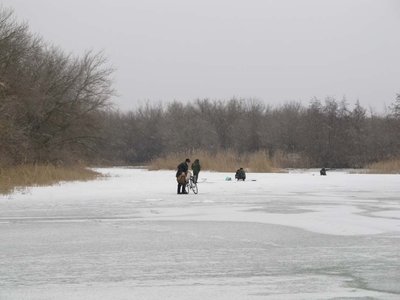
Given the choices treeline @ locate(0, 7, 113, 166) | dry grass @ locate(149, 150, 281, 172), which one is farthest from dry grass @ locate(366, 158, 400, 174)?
treeline @ locate(0, 7, 113, 166)

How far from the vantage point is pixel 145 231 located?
11.3 m

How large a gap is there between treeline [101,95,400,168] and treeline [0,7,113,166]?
18.9m

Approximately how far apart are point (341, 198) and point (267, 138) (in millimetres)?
63693

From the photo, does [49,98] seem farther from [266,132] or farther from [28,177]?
[266,132]

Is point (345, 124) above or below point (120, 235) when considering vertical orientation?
above

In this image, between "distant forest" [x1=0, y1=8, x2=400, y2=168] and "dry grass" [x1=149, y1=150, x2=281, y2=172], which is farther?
"dry grass" [x1=149, y1=150, x2=281, y2=172]

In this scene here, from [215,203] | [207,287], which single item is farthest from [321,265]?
[215,203]

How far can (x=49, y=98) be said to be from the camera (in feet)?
125

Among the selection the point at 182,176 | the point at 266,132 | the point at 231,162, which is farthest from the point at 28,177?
the point at 266,132

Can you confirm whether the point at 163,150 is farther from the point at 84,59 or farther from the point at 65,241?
the point at 65,241

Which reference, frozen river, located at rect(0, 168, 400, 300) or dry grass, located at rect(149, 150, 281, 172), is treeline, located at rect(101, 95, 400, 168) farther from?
frozen river, located at rect(0, 168, 400, 300)

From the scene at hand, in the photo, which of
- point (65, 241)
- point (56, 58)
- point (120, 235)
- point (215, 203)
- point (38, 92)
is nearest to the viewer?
point (65, 241)

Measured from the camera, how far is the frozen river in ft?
20.6

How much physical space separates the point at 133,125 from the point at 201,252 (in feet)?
294
